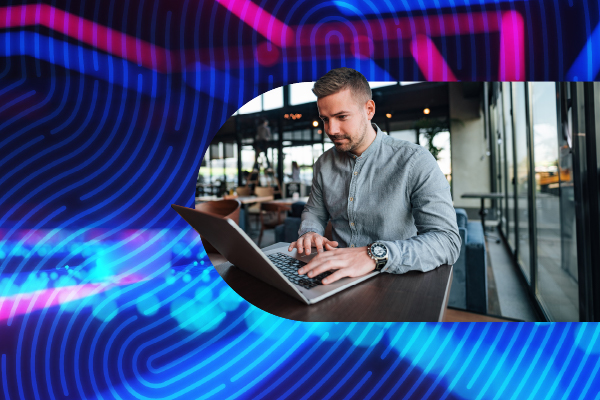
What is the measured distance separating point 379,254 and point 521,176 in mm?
3989

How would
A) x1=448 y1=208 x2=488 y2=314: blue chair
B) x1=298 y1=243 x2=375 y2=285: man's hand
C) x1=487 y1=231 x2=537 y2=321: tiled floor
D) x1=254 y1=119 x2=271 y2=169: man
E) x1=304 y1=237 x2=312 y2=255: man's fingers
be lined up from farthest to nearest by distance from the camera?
x1=254 y1=119 x2=271 y2=169: man, x1=487 y1=231 x2=537 y2=321: tiled floor, x1=448 y1=208 x2=488 y2=314: blue chair, x1=304 y1=237 x2=312 y2=255: man's fingers, x1=298 y1=243 x2=375 y2=285: man's hand

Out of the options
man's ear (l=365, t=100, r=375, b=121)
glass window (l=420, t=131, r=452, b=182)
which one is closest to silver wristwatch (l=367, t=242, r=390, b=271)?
man's ear (l=365, t=100, r=375, b=121)

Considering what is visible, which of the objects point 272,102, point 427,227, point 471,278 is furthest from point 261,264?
point 272,102

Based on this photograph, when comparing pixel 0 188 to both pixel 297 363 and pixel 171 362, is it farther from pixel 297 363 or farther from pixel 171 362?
pixel 297 363

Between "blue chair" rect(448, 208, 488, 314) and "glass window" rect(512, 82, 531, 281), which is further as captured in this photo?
"glass window" rect(512, 82, 531, 281)

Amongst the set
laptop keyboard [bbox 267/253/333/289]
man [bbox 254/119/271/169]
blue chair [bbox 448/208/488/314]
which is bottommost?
blue chair [bbox 448/208/488/314]

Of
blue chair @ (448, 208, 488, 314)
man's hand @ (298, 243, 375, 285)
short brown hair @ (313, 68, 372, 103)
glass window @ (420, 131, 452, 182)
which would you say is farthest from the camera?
glass window @ (420, 131, 452, 182)

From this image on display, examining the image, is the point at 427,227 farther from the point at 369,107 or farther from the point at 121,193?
the point at 121,193

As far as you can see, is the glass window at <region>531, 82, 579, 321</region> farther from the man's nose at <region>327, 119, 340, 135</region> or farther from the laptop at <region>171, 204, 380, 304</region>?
Answer: the laptop at <region>171, 204, 380, 304</region>

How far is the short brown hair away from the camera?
1.18m

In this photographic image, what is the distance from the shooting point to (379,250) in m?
0.89

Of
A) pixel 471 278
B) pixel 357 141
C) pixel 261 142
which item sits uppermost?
pixel 261 142

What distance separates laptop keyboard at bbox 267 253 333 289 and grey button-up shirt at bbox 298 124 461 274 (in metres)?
0.28

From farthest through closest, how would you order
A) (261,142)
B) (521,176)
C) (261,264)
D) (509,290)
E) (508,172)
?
(261,142)
(508,172)
(521,176)
(509,290)
(261,264)
